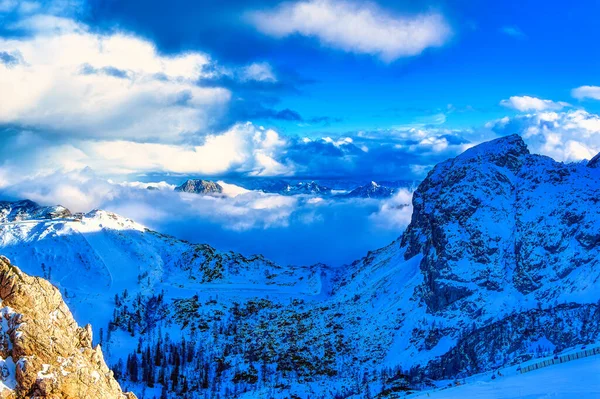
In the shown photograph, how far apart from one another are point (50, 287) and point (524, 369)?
86.7m

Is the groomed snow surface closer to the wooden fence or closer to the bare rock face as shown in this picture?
the wooden fence

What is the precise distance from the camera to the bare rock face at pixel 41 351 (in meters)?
55.1

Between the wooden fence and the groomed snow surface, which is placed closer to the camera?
the groomed snow surface

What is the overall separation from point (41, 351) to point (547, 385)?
6877cm

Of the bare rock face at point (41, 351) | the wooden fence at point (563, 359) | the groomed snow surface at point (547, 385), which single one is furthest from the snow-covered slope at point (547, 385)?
the bare rock face at point (41, 351)

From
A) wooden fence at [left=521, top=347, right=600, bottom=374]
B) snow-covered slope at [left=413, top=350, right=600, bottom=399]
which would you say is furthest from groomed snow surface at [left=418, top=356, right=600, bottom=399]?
wooden fence at [left=521, top=347, right=600, bottom=374]

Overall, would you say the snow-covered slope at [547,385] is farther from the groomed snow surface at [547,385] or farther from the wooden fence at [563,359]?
the wooden fence at [563,359]

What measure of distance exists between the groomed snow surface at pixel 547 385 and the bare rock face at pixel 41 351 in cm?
5432

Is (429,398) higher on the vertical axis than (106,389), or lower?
lower

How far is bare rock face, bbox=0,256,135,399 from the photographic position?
55062 millimetres

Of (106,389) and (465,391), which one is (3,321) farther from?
(465,391)

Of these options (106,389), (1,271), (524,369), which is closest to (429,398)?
(524,369)

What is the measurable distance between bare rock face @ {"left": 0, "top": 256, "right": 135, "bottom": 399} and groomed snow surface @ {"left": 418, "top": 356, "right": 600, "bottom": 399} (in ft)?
178

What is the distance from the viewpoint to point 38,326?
2370 inches
